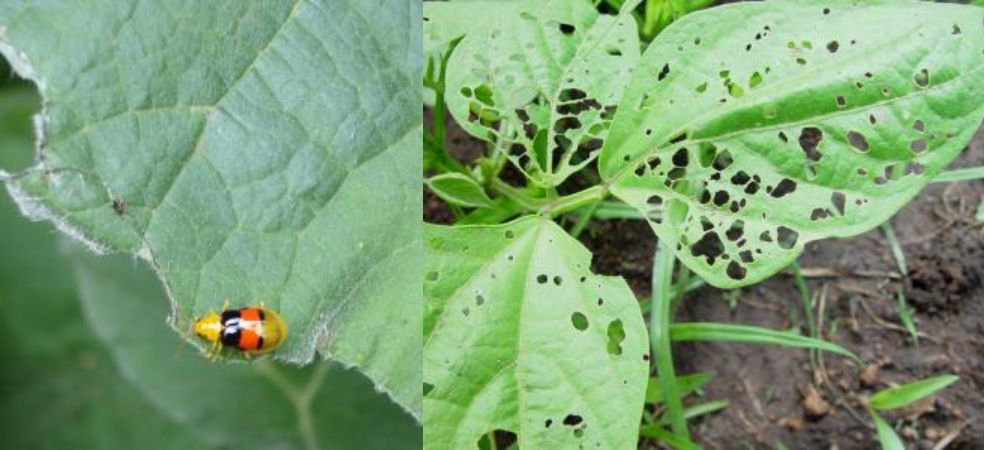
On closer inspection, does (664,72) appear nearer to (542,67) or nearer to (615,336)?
(542,67)

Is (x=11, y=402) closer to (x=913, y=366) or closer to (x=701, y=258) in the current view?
(x=701, y=258)

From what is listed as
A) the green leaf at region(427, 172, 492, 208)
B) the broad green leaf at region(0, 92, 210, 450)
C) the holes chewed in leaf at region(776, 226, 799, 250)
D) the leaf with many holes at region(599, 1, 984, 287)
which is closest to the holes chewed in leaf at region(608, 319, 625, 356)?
the leaf with many holes at region(599, 1, 984, 287)

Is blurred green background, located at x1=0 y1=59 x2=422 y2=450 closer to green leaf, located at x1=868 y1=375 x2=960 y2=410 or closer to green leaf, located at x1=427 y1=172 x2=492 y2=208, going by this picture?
green leaf, located at x1=427 y1=172 x2=492 y2=208

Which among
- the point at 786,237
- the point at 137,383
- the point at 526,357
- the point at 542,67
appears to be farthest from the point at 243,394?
the point at 786,237

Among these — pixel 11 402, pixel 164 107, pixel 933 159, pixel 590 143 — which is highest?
pixel 164 107

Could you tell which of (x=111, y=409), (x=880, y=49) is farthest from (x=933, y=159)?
(x=111, y=409)

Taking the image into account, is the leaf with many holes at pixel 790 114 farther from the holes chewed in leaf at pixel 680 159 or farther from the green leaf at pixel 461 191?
the green leaf at pixel 461 191
